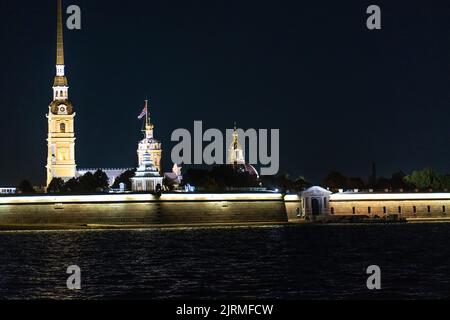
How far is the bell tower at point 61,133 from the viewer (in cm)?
14375

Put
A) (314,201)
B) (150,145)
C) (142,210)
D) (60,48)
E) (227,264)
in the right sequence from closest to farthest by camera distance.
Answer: (227,264)
(142,210)
(314,201)
(60,48)
(150,145)

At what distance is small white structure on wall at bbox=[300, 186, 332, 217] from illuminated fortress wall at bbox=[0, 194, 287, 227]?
3.90m

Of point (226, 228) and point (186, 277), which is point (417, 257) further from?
point (226, 228)

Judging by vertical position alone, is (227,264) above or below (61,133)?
below

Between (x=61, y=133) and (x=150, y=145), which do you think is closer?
(x=61, y=133)

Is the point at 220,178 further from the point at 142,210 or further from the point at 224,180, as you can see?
the point at 142,210

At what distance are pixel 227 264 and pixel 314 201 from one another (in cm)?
5011

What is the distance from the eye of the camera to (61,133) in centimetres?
14462

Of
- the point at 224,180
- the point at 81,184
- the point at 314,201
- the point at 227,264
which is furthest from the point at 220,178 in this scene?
the point at 227,264

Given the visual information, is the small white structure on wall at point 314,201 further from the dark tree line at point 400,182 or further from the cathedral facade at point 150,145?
the cathedral facade at point 150,145

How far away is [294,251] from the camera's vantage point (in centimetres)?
5741

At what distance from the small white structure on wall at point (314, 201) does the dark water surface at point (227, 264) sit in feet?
57.7

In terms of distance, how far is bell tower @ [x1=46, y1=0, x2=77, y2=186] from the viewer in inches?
5659
